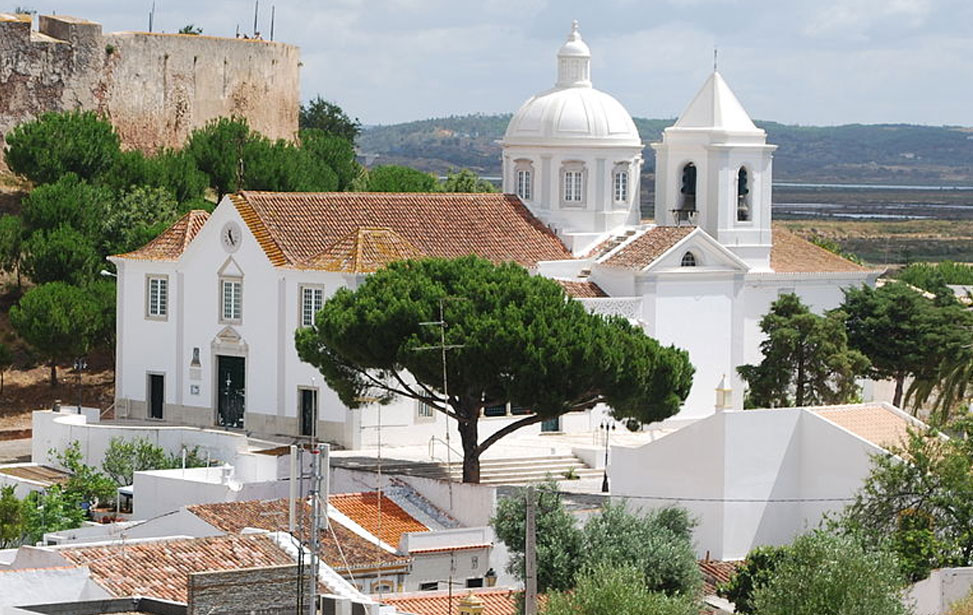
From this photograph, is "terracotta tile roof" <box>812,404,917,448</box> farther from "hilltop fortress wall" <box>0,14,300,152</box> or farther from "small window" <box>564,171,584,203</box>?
"hilltop fortress wall" <box>0,14,300,152</box>

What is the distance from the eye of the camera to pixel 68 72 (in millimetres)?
67312

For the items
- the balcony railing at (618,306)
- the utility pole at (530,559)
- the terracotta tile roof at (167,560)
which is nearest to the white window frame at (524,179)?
the balcony railing at (618,306)

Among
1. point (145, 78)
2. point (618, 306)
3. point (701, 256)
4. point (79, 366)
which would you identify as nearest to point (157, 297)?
point (79, 366)

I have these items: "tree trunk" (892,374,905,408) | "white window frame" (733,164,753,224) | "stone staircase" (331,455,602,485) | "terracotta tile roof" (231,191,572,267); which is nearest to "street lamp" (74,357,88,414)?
"terracotta tile roof" (231,191,572,267)

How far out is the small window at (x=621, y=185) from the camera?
53750mm

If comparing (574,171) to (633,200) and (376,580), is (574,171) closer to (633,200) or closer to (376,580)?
(633,200)

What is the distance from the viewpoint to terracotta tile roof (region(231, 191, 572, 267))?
1932 inches

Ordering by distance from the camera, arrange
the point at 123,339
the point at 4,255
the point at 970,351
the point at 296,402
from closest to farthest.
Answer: the point at 970,351 → the point at 296,402 → the point at 123,339 → the point at 4,255

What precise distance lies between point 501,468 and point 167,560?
47.0 feet

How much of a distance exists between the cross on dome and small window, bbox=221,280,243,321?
913 cm

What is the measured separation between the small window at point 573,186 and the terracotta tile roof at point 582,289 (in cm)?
263

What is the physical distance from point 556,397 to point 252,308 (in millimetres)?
9430

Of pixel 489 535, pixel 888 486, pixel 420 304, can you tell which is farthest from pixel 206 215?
pixel 888 486

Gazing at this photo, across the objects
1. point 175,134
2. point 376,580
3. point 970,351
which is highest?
point 175,134
